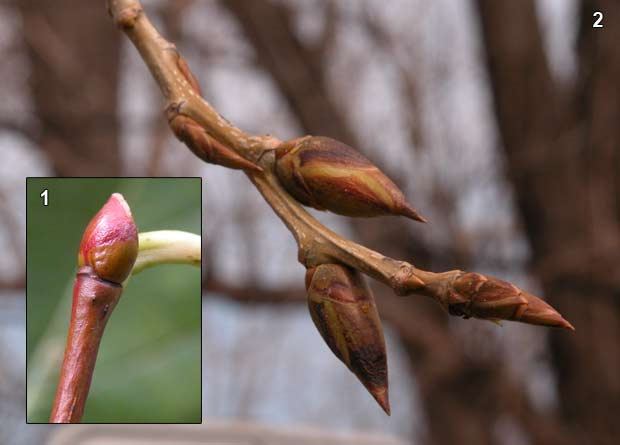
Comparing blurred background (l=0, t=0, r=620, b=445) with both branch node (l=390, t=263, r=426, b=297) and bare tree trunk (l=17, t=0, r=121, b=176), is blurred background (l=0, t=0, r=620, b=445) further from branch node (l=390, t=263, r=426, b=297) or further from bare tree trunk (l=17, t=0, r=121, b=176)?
branch node (l=390, t=263, r=426, b=297)

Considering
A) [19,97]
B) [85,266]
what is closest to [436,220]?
[19,97]

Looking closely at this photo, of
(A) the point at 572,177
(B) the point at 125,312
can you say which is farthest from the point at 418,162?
(B) the point at 125,312

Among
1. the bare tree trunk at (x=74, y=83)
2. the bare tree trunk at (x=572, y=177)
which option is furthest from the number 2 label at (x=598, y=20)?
the bare tree trunk at (x=74, y=83)

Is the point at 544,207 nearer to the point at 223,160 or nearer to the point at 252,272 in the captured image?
the point at 252,272

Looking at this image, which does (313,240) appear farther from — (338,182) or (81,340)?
(81,340)

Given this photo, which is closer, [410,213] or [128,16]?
[410,213]

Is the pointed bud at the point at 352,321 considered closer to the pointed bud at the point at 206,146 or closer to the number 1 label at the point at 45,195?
the pointed bud at the point at 206,146
